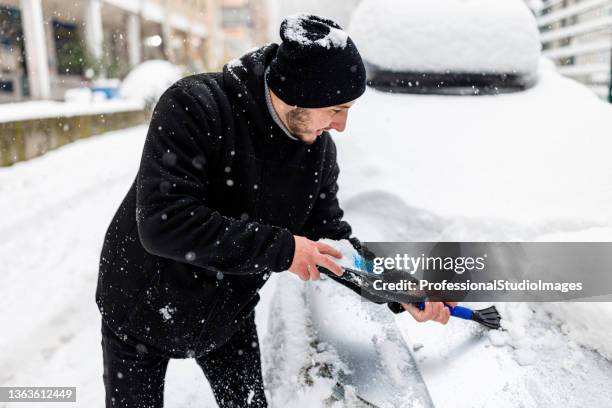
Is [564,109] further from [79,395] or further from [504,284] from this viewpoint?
[79,395]

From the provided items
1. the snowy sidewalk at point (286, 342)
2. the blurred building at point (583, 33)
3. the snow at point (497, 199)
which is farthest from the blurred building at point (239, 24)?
the snow at point (497, 199)

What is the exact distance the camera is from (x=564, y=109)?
270 centimetres

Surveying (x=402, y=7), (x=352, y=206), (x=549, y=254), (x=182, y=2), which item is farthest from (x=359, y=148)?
(x=182, y=2)

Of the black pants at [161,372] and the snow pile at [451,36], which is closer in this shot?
the black pants at [161,372]

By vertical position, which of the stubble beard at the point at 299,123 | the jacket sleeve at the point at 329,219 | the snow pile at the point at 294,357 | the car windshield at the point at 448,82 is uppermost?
the stubble beard at the point at 299,123

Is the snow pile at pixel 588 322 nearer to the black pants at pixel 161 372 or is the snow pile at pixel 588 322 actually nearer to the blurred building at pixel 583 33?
the black pants at pixel 161 372

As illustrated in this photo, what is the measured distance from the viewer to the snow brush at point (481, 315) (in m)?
1.58

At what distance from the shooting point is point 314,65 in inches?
45.8

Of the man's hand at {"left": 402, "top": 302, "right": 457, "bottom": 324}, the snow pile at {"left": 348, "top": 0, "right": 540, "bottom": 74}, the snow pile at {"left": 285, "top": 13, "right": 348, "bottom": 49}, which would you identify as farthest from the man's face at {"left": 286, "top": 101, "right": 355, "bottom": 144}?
the snow pile at {"left": 348, "top": 0, "right": 540, "bottom": 74}

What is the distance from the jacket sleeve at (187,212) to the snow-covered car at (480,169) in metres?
0.68

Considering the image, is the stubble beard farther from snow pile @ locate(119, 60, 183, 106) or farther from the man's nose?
snow pile @ locate(119, 60, 183, 106)

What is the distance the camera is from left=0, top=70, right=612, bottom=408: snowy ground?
1.42 metres

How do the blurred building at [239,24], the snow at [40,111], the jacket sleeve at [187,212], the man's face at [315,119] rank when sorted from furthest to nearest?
the blurred building at [239,24]
the snow at [40,111]
the man's face at [315,119]
the jacket sleeve at [187,212]

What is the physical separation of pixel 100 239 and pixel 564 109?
148 inches
